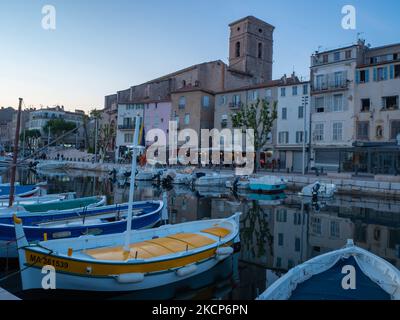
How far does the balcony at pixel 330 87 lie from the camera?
4698cm

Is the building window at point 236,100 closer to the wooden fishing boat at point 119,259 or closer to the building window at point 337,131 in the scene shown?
the building window at point 337,131

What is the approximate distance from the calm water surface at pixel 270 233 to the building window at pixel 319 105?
20.4m

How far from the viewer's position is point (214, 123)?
64.7m

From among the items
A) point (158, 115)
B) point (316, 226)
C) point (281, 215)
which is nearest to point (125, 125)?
point (158, 115)

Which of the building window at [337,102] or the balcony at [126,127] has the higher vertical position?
the building window at [337,102]

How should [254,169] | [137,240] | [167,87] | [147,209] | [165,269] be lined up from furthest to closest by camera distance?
1. [167,87]
2. [254,169]
3. [147,209]
4. [137,240]
5. [165,269]

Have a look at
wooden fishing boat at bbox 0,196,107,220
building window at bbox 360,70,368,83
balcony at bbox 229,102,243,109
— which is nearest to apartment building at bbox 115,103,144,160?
balcony at bbox 229,102,243,109

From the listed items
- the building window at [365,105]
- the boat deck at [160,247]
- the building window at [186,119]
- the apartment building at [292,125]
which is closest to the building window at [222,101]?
the building window at [186,119]

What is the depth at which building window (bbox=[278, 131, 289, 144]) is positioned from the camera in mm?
53481

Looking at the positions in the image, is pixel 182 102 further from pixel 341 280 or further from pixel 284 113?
pixel 341 280

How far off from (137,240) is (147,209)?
682cm

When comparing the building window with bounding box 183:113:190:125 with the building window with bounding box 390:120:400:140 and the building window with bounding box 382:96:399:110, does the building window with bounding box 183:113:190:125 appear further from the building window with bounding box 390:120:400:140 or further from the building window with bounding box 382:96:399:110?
the building window with bounding box 390:120:400:140
